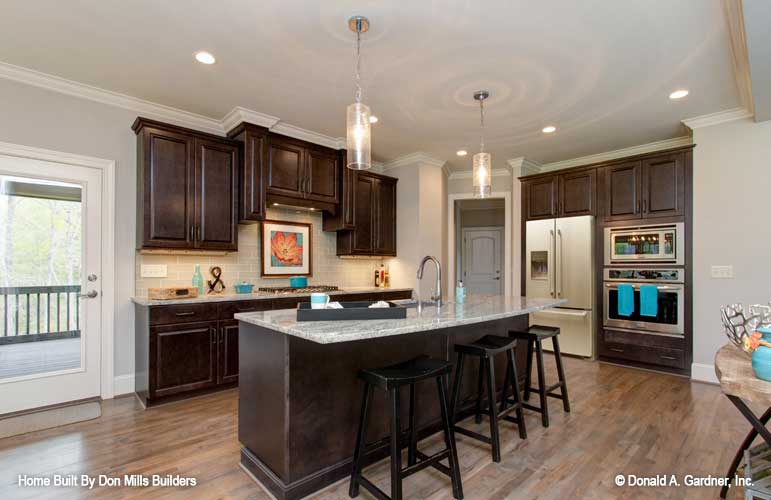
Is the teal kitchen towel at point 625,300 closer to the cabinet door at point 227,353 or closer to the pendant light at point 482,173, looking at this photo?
the pendant light at point 482,173

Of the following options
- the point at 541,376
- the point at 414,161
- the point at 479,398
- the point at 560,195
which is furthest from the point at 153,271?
the point at 560,195

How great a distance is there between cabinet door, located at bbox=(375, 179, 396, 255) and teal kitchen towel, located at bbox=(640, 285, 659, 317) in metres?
3.07

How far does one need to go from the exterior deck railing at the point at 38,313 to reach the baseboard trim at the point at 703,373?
5.97 m

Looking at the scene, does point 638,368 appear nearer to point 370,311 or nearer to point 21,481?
point 370,311

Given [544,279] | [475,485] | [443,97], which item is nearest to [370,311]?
[475,485]

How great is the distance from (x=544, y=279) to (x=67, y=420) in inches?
201

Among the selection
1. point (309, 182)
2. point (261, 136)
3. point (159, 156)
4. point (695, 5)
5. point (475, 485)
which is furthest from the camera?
point (309, 182)

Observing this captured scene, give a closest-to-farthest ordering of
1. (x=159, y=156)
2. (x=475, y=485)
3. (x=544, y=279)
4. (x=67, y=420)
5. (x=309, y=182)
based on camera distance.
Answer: (x=475, y=485) < (x=67, y=420) < (x=159, y=156) < (x=309, y=182) < (x=544, y=279)

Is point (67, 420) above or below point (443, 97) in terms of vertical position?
below

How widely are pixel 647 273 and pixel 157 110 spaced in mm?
5491

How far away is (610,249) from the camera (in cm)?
468

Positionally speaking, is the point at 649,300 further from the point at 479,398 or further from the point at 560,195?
the point at 479,398

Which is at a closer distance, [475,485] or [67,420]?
[475,485]

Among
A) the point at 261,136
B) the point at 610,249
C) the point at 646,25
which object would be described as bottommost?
the point at 610,249
